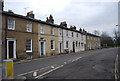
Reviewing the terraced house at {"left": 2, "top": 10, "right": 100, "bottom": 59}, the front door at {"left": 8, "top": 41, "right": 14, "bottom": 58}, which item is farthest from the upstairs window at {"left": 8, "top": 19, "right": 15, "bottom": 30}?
the front door at {"left": 8, "top": 41, "right": 14, "bottom": 58}

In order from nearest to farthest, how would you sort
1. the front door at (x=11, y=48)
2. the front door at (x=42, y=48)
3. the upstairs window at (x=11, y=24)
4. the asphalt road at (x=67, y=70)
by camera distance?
the asphalt road at (x=67, y=70)
the front door at (x=11, y=48)
the upstairs window at (x=11, y=24)
the front door at (x=42, y=48)

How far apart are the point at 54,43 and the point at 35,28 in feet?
21.2

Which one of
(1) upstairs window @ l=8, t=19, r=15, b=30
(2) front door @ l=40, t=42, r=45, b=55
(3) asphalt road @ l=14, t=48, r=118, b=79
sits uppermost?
(1) upstairs window @ l=8, t=19, r=15, b=30

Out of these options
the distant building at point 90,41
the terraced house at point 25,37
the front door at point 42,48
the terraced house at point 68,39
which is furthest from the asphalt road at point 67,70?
the distant building at point 90,41

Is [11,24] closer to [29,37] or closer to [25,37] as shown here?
[25,37]

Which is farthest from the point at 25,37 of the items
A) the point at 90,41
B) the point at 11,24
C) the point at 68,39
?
the point at 90,41

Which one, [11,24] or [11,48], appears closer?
[11,48]

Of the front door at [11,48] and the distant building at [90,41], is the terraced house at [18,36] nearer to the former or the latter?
the front door at [11,48]

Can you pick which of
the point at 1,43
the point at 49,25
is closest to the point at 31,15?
the point at 49,25

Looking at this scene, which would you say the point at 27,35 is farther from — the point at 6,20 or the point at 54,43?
the point at 54,43

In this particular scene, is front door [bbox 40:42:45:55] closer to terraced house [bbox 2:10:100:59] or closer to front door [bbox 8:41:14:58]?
terraced house [bbox 2:10:100:59]

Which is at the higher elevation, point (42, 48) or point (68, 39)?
point (68, 39)

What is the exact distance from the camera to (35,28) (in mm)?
22266

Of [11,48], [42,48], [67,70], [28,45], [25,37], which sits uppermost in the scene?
[25,37]
